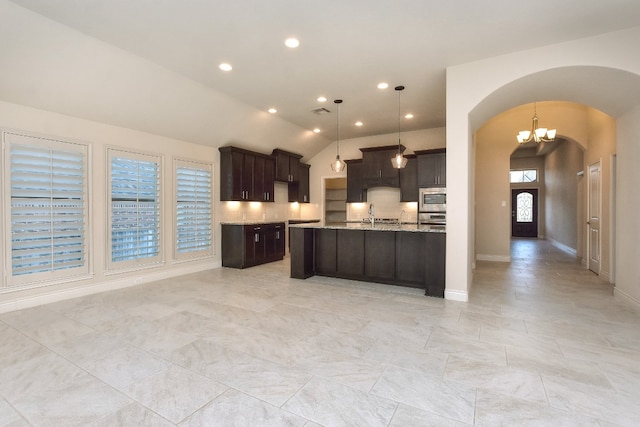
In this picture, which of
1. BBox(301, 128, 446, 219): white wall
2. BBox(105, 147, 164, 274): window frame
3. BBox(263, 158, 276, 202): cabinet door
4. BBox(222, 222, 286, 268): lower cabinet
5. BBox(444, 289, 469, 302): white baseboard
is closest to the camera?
BBox(444, 289, 469, 302): white baseboard

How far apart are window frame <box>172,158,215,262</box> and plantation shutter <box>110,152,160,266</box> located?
334 mm

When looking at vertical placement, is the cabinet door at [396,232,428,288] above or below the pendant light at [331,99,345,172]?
below

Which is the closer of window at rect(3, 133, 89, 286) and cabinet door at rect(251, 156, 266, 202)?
window at rect(3, 133, 89, 286)

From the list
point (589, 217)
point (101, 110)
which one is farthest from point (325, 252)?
point (589, 217)

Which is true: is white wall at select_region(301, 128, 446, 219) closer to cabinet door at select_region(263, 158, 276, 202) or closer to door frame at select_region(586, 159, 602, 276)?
cabinet door at select_region(263, 158, 276, 202)

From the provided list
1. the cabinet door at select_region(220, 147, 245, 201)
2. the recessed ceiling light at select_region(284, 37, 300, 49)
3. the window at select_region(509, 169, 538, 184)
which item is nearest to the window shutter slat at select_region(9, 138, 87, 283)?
the cabinet door at select_region(220, 147, 245, 201)

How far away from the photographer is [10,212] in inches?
150

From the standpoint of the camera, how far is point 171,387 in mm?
2166

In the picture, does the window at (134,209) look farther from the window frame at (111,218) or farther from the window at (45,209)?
the window at (45,209)

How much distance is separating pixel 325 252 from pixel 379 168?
3.06 metres

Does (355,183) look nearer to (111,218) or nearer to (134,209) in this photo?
(134,209)

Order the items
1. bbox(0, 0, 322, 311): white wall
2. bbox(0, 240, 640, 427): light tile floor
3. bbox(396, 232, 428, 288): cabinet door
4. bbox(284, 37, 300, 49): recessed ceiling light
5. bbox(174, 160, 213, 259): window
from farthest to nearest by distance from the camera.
→ bbox(174, 160, 213, 259): window < bbox(396, 232, 428, 288): cabinet door < bbox(284, 37, 300, 49): recessed ceiling light < bbox(0, 0, 322, 311): white wall < bbox(0, 240, 640, 427): light tile floor

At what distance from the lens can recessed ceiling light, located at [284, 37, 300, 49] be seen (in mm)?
3479

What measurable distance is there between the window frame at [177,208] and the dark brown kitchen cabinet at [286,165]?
1.76m
